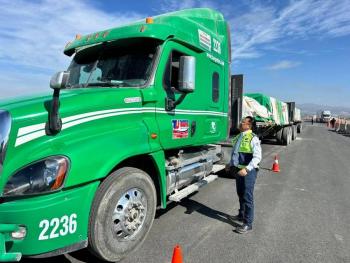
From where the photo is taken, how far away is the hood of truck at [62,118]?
9.19 ft

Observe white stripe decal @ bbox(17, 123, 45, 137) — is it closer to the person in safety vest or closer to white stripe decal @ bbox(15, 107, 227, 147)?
white stripe decal @ bbox(15, 107, 227, 147)

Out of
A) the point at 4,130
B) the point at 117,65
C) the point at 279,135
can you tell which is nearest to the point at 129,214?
the point at 4,130

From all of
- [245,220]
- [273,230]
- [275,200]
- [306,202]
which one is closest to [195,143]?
[245,220]

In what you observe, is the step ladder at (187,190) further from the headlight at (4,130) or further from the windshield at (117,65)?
the headlight at (4,130)

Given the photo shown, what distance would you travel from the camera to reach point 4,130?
110 inches

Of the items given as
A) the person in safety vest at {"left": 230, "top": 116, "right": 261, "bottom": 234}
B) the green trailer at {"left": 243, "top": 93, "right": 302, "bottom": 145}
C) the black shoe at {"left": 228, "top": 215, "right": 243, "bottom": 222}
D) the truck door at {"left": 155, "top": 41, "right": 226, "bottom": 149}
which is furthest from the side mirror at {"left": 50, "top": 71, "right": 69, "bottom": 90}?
the green trailer at {"left": 243, "top": 93, "right": 302, "bottom": 145}

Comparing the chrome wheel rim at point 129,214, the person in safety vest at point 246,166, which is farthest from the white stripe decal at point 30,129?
the person in safety vest at point 246,166

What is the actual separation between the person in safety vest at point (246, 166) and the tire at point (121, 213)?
4.49 feet

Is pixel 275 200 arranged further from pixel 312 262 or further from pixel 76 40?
pixel 76 40

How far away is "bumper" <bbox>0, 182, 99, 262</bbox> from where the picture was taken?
2.67 m

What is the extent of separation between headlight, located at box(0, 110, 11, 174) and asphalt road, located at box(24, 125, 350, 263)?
5.06 ft

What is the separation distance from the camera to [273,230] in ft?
15.2

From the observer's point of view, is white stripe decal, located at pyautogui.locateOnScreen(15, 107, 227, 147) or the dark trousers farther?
the dark trousers

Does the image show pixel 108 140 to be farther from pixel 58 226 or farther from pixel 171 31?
pixel 171 31
